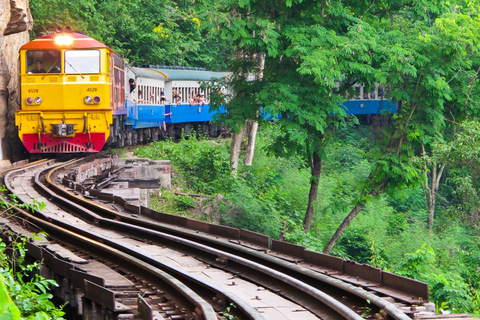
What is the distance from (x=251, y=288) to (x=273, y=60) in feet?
35.0

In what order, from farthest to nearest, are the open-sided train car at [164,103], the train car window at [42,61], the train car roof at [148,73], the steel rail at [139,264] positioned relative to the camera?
the train car roof at [148,73], the open-sided train car at [164,103], the train car window at [42,61], the steel rail at [139,264]

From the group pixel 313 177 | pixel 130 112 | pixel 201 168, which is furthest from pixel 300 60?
pixel 130 112

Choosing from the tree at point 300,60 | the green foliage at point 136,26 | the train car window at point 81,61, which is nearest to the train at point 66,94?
the train car window at point 81,61

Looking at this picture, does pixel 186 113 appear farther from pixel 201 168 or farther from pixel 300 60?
pixel 300 60

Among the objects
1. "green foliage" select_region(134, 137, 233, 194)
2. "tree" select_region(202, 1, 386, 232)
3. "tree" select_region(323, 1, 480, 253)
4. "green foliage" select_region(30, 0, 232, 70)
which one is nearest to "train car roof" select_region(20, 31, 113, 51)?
"tree" select_region(202, 1, 386, 232)

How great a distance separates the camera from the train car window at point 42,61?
17.1m

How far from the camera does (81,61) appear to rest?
17047 mm

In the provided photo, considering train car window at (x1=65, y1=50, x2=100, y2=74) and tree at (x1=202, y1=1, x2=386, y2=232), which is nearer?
tree at (x1=202, y1=1, x2=386, y2=232)

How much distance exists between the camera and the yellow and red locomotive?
16.8 metres

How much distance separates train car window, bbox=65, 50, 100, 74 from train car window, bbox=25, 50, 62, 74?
0.29m

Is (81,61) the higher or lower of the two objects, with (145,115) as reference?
higher

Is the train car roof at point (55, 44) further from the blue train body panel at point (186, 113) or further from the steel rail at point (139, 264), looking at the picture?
the blue train body panel at point (186, 113)

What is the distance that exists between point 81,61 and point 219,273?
1156cm

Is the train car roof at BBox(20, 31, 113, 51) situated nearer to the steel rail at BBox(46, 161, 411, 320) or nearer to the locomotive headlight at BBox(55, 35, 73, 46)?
the locomotive headlight at BBox(55, 35, 73, 46)
